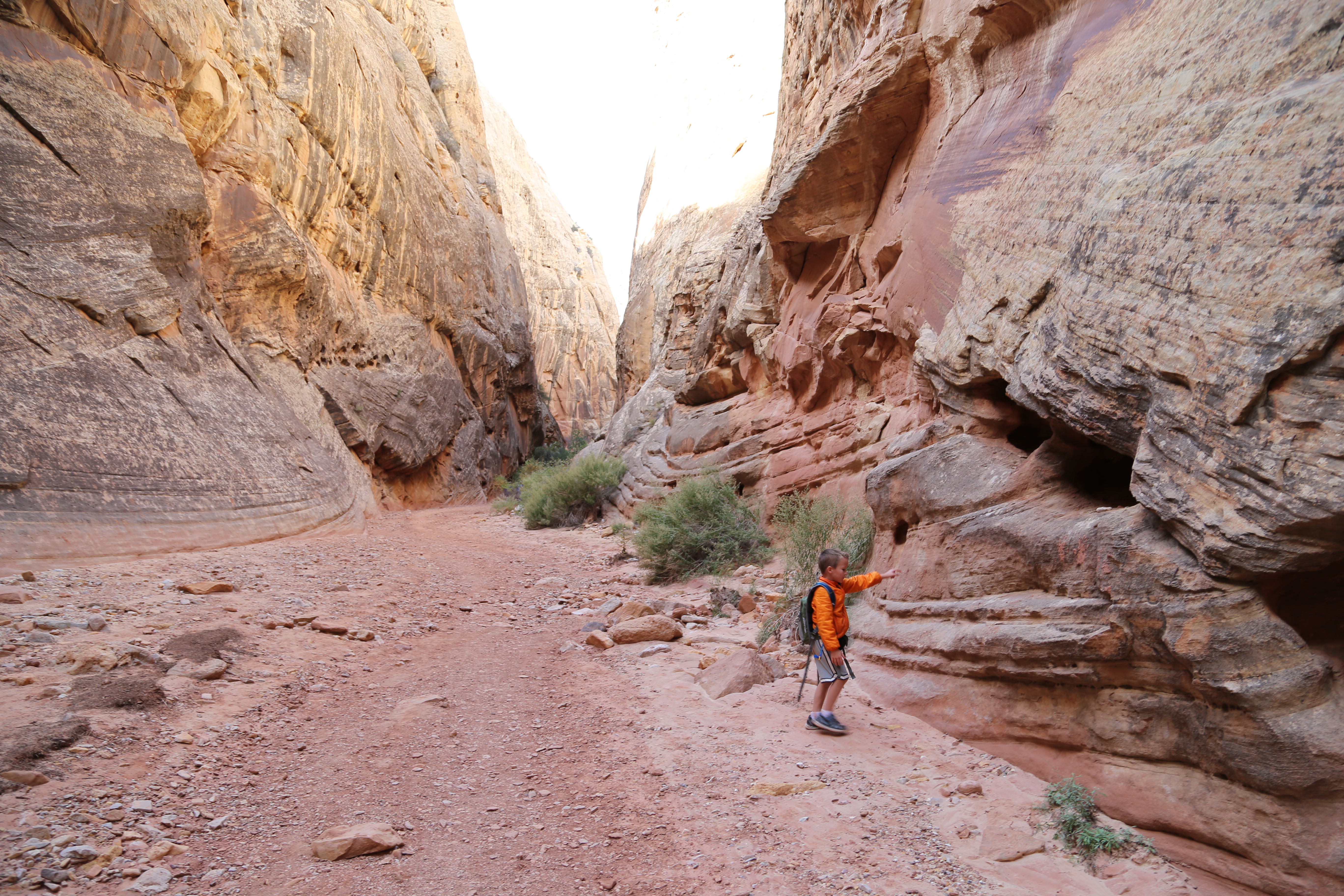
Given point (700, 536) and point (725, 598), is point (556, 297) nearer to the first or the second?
point (700, 536)

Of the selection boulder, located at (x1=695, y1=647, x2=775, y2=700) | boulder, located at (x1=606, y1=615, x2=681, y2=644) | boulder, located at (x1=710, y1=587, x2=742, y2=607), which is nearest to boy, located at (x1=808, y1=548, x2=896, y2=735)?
boulder, located at (x1=695, y1=647, x2=775, y2=700)

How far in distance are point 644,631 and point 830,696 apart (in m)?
2.23

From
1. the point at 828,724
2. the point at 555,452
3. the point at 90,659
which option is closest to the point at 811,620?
the point at 828,724

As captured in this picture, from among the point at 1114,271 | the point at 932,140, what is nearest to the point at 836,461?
the point at 932,140

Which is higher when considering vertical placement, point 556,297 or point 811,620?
point 556,297

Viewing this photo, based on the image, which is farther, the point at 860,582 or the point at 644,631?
the point at 644,631

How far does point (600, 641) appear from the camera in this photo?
5.81 meters

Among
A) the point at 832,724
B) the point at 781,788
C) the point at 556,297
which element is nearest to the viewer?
the point at 781,788

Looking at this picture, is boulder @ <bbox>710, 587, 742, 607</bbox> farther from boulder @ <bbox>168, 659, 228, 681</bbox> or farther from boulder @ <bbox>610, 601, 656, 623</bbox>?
boulder @ <bbox>168, 659, 228, 681</bbox>

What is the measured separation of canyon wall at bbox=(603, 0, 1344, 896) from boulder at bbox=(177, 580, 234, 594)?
528 cm

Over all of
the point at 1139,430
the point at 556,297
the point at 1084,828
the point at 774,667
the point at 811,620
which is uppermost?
the point at 556,297

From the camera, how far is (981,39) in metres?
6.46

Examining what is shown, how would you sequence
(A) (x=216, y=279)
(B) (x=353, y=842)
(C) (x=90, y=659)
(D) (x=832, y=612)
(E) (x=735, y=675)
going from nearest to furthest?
→ (B) (x=353, y=842), (C) (x=90, y=659), (D) (x=832, y=612), (E) (x=735, y=675), (A) (x=216, y=279)

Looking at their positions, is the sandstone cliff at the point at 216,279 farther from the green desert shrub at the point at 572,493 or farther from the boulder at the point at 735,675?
the boulder at the point at 735,675
